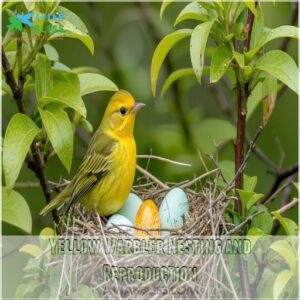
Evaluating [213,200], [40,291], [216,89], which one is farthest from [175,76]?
[216,89]

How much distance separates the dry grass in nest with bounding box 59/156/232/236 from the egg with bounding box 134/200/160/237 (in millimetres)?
36

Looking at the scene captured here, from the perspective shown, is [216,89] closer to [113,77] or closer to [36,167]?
[113,77]

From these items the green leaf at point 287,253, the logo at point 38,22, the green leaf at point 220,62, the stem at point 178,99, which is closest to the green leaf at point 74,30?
the logo at point 38,22

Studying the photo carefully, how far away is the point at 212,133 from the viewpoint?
235 inches

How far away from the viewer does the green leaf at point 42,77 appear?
4.15 metres

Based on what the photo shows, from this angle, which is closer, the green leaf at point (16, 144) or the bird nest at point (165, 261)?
the green leaf at point (16, 144)

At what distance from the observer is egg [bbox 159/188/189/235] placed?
4.61m

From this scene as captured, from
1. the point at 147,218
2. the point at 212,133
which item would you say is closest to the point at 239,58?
the point at 147,218

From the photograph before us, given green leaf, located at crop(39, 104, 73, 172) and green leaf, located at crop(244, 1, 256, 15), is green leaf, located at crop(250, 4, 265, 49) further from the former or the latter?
green leaf, located at crop(39, 104, 73, 172)

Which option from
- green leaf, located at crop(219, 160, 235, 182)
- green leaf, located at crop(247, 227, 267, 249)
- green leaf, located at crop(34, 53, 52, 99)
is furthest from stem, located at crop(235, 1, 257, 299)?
green leaf, located at crop(34, 53, 52, 99)

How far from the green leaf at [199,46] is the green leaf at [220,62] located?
126mm

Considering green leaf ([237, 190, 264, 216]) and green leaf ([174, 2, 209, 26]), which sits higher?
green leaf ([174, 2, 209, 26])

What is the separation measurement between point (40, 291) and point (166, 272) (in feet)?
1.83

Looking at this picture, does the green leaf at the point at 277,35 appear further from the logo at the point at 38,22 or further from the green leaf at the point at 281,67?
the logo at the point at 38,22
